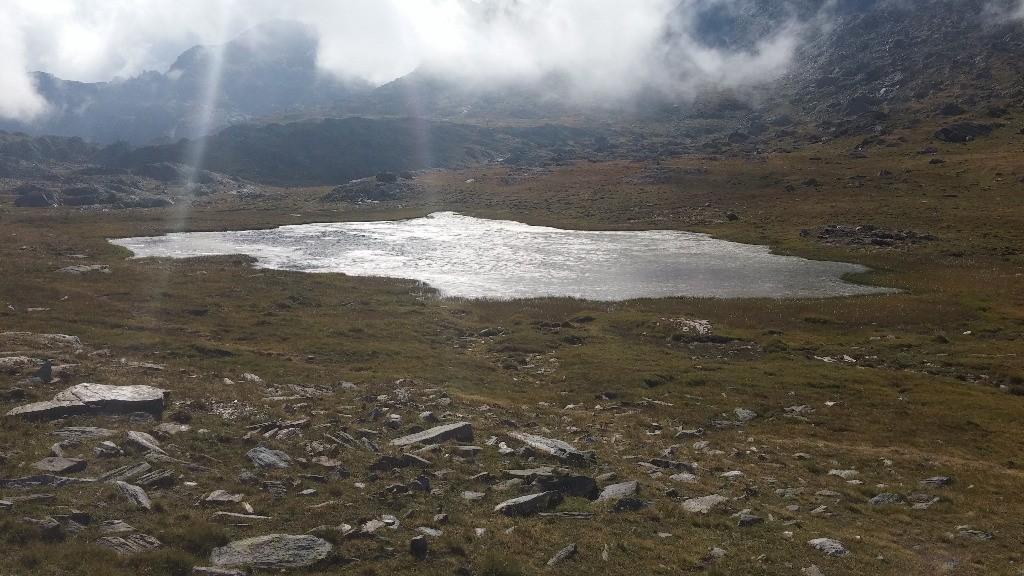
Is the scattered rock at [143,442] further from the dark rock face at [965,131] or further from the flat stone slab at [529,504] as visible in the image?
the dark rock face at [965,131]

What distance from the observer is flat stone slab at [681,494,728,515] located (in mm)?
19188

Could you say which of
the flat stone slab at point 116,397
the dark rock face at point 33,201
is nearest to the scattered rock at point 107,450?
the flat stone slab at point 116,397

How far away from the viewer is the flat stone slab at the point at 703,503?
19.2m

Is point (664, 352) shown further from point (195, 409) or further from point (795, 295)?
point (195, 409)

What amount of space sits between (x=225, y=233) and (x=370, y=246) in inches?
1664

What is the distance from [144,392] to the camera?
957 inches

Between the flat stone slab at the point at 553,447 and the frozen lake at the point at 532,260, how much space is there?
142 feet

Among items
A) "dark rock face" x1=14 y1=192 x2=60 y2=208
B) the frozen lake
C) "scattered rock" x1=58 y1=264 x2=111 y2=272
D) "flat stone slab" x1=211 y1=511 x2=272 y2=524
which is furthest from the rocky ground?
"dark rock face" x1=14 y1=192 x2=60 y2=208

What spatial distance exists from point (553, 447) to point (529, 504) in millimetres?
5173

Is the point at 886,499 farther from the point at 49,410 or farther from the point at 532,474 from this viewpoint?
the point at 49,410

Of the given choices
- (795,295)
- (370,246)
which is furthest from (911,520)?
(370,246)

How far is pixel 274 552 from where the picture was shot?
47.0 ft

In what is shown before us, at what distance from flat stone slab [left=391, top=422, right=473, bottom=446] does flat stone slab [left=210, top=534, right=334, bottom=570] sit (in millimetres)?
8013

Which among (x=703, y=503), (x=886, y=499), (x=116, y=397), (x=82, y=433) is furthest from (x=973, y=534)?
(x=116, y=397)
